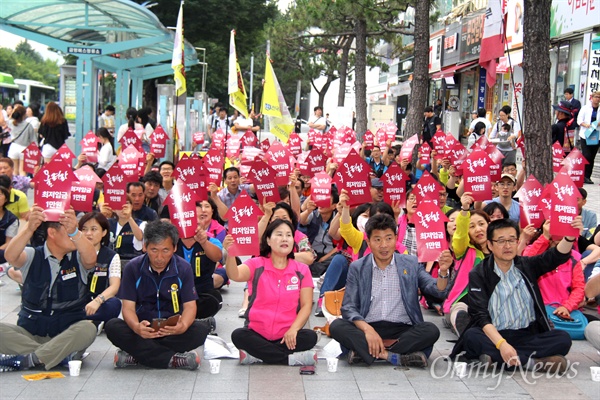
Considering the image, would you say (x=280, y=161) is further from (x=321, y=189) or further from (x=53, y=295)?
(x=53, y=295)

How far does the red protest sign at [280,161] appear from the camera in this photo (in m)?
11.1

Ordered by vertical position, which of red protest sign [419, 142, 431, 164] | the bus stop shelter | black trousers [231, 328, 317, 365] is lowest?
black trousers [231, 328, 317, 365]

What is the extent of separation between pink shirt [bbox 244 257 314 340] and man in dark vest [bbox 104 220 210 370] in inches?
16.6

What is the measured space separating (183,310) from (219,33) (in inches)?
1277

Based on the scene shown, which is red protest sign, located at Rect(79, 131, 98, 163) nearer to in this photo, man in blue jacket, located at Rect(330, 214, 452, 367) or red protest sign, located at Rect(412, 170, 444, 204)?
red protest sign, located at Rect(412, 170, 444, 204)

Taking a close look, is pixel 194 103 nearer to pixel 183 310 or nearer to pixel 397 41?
pixel 397 41

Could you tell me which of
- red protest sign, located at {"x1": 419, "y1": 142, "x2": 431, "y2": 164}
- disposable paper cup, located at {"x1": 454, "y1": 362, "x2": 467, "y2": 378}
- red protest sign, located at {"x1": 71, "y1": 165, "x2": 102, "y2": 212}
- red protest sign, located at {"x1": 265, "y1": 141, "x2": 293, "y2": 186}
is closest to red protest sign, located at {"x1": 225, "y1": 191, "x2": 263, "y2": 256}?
disposable paper cup, located at {"x1": 454, "y1": 362, "x2": 467, "y2": 378}

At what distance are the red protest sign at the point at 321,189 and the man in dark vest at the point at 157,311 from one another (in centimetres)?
286

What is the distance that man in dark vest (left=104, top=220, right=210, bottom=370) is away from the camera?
249 inches

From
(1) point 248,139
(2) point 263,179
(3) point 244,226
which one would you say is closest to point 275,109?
(2) point 263,179

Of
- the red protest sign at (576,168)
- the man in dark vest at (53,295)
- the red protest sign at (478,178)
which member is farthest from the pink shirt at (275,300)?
the red protest sign at (576,168)

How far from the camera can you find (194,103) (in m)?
30.7

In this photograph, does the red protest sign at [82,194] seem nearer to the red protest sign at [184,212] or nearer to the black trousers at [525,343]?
the red protest sign at [184,212]

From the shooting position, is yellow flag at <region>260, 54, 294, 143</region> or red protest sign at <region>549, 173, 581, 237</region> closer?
red protest sign at <region>549, 173, 581, 237</region>
